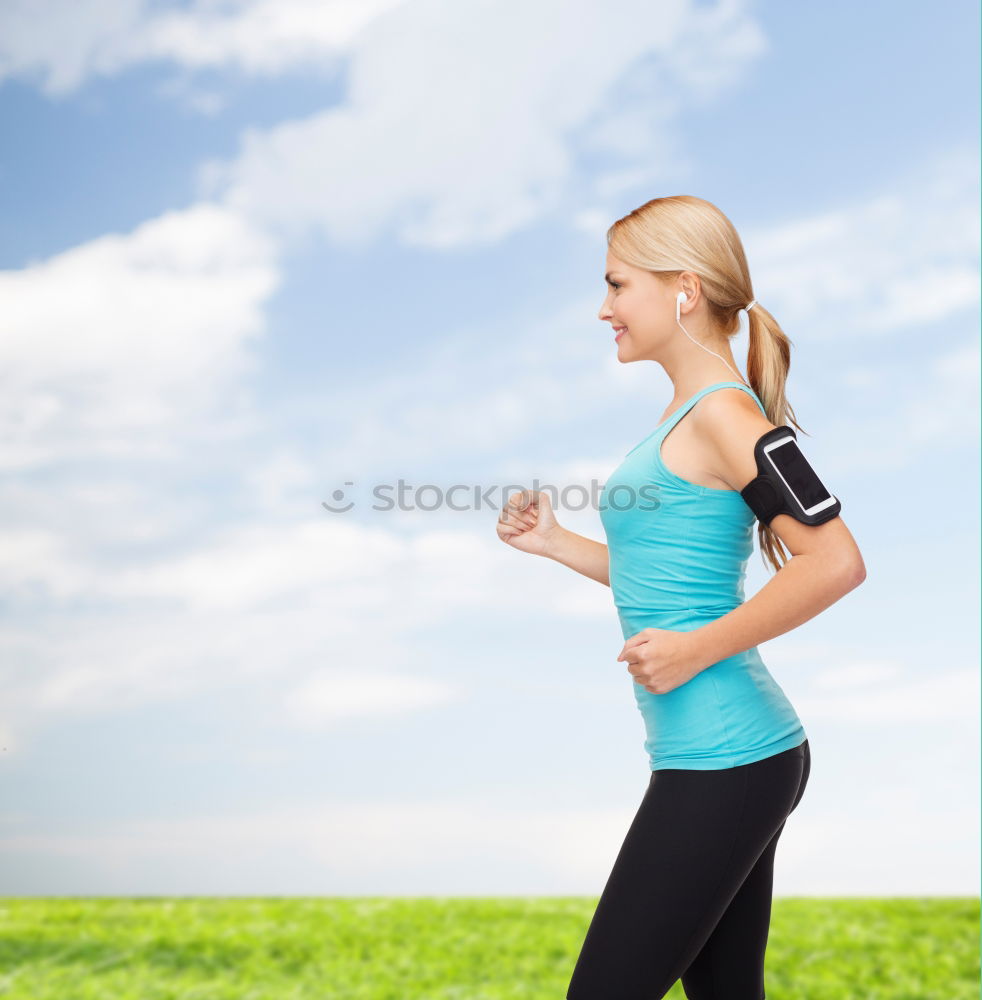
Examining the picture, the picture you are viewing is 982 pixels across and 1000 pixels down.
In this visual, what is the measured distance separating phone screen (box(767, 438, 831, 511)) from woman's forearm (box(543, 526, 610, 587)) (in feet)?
1.65

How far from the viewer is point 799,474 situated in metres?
1.28

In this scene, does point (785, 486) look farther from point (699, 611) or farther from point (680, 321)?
point (680, 321)

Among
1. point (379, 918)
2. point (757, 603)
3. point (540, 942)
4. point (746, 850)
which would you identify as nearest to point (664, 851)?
point (746, 850)

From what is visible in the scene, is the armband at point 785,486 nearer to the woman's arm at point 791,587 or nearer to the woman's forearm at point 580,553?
the woman's arm at point 791,587

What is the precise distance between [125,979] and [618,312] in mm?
3188

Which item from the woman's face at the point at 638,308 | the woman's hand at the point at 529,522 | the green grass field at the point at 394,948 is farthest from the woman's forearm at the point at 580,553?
the green grass field at the point at 394,948

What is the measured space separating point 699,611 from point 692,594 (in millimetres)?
25

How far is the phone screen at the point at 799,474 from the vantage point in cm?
127

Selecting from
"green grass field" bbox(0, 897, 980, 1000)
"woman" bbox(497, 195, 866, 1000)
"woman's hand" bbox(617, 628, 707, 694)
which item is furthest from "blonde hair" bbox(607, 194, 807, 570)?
"green grass field" bbox(0, 897, 980, 1000)

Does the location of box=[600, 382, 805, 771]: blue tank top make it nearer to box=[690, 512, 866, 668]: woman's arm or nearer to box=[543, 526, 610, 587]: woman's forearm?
box=[690, 512, 866, 668]: woman's arm

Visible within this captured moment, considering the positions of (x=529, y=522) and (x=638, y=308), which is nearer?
(x=638, y=308)

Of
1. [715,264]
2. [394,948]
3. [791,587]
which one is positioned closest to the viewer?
[791,587]

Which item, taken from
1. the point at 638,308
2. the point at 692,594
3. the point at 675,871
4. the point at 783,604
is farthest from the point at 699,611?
the point at 638,308

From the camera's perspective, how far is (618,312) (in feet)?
4.99
